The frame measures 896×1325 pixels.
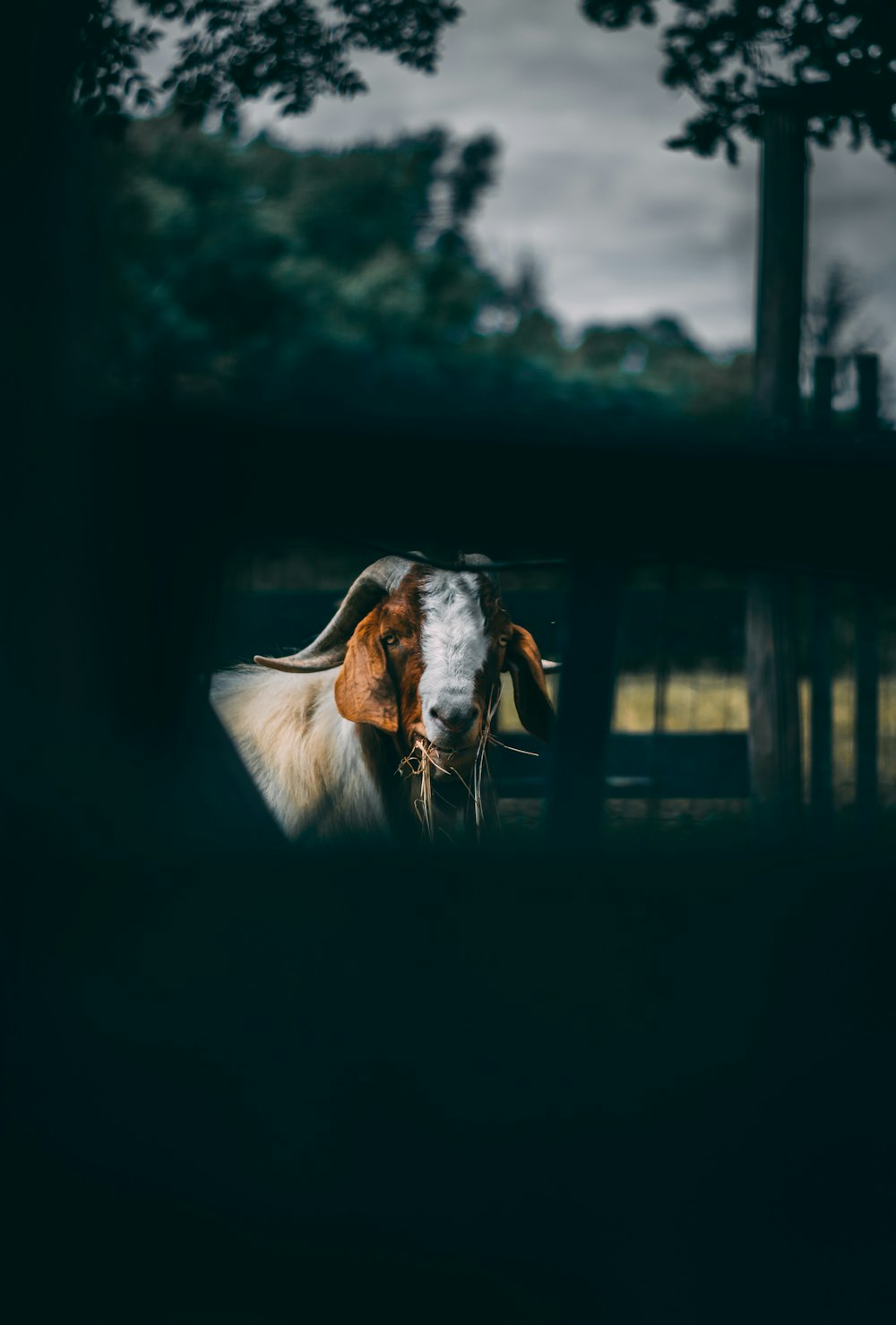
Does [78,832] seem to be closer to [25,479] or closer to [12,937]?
[12,937]

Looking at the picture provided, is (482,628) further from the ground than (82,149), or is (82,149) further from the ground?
(82,149)

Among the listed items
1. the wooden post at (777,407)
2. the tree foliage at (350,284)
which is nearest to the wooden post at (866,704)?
the wooden post at (777,407)

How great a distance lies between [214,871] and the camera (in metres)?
1.99

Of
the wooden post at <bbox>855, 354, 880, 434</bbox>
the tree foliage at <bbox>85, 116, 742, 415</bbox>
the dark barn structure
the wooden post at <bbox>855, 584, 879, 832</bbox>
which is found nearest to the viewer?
the dark barn structure

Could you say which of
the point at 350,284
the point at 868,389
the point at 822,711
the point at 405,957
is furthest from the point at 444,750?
the point at 350,284

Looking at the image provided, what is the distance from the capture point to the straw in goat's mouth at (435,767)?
2.09 meters

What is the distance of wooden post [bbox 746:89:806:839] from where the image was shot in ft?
7.57

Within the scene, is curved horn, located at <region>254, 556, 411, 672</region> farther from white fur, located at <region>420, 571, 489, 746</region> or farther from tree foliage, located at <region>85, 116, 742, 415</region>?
tree foliage, located at <region>85, 116, 742, 415</region>

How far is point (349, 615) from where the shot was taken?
2127 millimetres

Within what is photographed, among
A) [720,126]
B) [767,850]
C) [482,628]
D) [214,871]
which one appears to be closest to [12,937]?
[214,871]

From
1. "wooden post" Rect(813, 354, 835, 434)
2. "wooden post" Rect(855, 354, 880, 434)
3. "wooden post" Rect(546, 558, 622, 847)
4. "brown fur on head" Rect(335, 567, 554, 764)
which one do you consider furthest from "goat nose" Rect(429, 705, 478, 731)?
"wooden post" Rect(855, 354, 880, 434)

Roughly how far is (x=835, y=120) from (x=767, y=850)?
70.1 inches

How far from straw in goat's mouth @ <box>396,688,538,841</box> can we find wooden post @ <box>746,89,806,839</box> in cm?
53

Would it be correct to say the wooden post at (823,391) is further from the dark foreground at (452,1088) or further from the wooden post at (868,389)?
the dark foreground at (452,1088)
